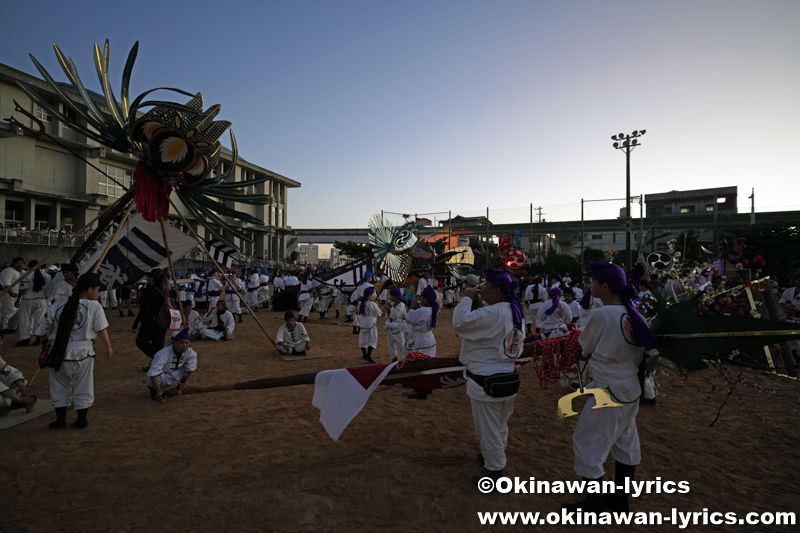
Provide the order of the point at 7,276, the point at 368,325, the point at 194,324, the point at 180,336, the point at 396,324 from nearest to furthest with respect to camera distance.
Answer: the point at 180,336
the point at 396,324
the point at 368,325
the point at 7,276
the point at 194,324

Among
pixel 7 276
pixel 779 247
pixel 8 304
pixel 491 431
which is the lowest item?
pixel 491 431

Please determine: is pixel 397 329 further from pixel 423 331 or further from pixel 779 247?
pixel 779 247

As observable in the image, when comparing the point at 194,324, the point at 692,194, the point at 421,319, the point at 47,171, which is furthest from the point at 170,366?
the point at 692,194

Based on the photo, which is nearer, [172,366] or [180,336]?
[180,336]

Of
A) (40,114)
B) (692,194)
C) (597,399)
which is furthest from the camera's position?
(692,194)

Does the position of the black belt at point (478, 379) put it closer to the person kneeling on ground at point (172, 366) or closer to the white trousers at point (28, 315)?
the person kneeling on ground at point (172, 366)

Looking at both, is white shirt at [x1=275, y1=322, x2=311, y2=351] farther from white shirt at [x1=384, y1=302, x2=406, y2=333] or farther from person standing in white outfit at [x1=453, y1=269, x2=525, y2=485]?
person standing in white outfit at [x1=453, y1=269, x2=525, y2=485]

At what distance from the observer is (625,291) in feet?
10.6

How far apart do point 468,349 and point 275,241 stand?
4880cm

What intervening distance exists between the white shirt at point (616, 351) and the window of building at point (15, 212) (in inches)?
1278

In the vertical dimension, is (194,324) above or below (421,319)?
below

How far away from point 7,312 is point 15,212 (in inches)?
835

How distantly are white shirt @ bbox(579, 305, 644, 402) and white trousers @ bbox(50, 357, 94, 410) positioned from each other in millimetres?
5410

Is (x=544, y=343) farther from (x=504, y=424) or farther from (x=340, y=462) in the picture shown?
(x=340, y=462)
